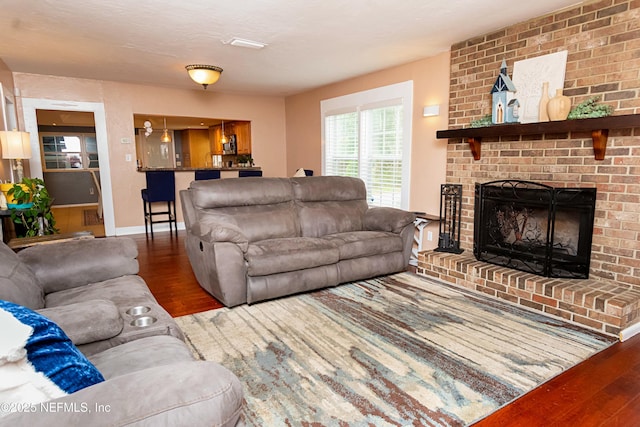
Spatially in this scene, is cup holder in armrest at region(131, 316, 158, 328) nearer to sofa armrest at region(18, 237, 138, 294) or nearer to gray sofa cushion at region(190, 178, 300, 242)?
sofa armrest at region(18, 237, 138, 294)

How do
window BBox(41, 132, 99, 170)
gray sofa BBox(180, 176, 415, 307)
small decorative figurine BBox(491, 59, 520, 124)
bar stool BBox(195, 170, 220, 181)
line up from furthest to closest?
window BBox(41, 132, 99, 170) < bar stool BBox(195, 170, 220, 181) < small decorative figurine BBox(491, 59, 520, 124) < gray sofa BBox(180, 176, 415, 307)

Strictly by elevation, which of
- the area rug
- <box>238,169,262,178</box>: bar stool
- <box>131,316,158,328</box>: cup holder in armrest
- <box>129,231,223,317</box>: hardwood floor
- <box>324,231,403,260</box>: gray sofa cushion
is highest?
<box>238,169,262,178</box>: bar stool

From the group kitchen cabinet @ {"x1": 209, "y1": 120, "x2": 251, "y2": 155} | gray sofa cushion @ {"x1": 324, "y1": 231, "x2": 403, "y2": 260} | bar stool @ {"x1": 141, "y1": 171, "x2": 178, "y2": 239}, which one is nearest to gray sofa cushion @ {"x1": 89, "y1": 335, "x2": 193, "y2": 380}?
gray sofa cushion @ {"x1": 324, "y1": 231, "x2": 403, "y2": 260}

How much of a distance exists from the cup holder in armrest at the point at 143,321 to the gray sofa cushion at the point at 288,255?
137cm

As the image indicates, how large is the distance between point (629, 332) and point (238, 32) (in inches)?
154

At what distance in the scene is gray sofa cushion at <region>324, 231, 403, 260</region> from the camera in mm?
3521

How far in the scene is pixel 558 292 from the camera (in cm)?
277

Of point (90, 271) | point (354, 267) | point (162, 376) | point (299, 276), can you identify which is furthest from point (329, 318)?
point (162, 376)

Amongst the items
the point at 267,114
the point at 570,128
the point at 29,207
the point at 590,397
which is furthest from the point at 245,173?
the point at 590,397

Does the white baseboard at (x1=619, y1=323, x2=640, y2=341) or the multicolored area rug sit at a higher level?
the white baseboard at (x1=619, y1=323, x2=640, y2=341)

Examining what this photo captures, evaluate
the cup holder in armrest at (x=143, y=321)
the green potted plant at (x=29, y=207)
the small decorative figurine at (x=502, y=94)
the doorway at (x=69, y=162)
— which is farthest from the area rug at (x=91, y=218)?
the small decorative figurine at (x=502, y=94)

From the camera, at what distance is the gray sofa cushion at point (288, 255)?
3053 mm

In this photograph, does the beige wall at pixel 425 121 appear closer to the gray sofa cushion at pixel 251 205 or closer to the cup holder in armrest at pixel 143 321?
the gray sofa cushion at pixel 251 205

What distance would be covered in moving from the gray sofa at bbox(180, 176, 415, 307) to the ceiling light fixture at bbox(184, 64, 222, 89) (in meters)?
1.61
